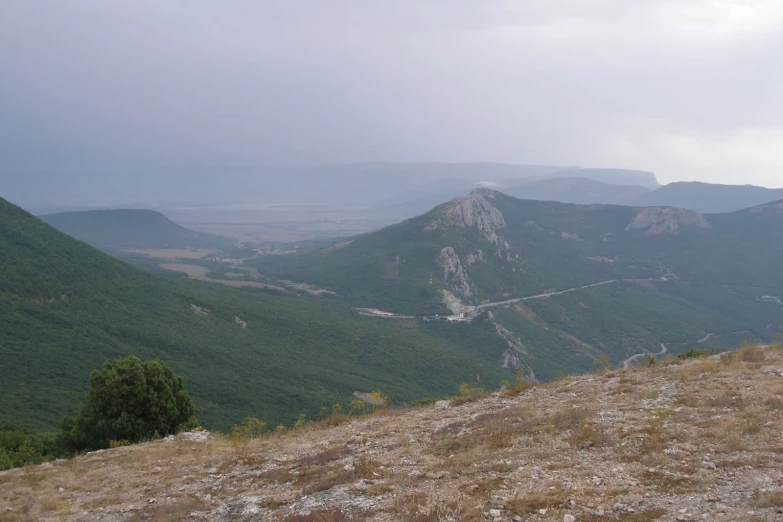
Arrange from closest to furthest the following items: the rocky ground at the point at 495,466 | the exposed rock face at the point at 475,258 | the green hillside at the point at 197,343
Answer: the rocky ground at the point at 495,466 → the green hillside at the point at 197,343 → the exposed rock face at the point at 475,258

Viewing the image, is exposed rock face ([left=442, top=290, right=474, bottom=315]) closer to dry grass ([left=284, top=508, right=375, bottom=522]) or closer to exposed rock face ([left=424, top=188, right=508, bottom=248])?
exposed rock face ([left=424, top=188, right=508, bottom=248])

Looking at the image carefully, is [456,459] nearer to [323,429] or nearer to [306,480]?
[306,480]

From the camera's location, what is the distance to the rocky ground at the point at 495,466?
956 centimetres

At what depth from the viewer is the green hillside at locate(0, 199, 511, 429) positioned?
5496 centimetres

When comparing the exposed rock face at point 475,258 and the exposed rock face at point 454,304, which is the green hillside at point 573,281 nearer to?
the exposed rock face at point 475,258

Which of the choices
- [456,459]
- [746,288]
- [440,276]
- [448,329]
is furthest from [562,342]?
[456,459]

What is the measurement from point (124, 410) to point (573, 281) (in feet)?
518

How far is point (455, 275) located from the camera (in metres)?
154

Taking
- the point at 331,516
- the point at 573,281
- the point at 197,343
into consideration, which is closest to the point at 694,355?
the point at 331,516

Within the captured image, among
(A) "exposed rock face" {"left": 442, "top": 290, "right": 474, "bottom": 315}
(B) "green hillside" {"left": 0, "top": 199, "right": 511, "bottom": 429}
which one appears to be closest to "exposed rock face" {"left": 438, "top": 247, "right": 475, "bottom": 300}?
(A) "exposed rock face" {"left": 442, "top": 290, "right": 474, "bottom": 315}

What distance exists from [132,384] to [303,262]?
17128 centimetres

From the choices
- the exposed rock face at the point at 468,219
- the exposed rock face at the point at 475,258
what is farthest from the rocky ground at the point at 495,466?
the exposed rock face at the point at 468,219

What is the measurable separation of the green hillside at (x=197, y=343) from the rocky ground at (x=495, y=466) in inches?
1299

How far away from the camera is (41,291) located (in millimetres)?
73938
